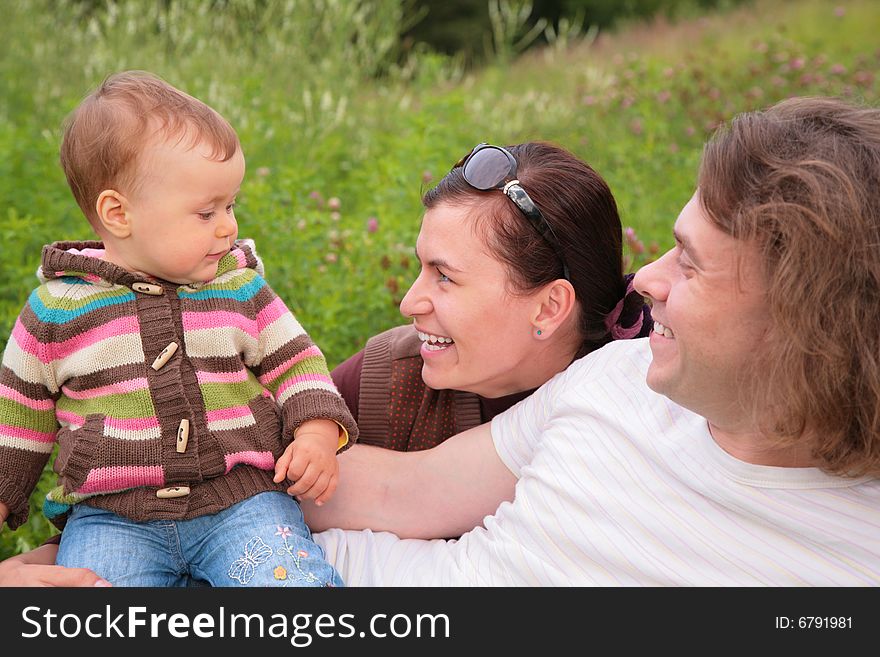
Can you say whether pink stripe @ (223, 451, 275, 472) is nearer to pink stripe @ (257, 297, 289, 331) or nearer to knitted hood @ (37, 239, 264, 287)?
pink stripe @ (257, 297, 289, 331)

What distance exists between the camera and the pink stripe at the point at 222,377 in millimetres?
2309

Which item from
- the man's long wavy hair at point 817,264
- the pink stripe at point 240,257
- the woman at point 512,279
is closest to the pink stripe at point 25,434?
the woman at point 512,279

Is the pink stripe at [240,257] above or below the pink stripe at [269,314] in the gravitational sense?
above

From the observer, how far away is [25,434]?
2279mm

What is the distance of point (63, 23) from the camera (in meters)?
7.88

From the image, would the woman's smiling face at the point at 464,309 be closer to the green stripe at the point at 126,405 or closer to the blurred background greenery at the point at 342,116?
the green stripe at the point at 126,405

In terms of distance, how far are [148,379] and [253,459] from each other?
0.31m

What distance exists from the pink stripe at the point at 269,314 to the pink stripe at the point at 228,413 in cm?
21

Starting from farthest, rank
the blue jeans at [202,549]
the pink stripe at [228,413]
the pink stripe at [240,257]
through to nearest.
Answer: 1. the pink stripe at [240,257]
2. the pink stripe at [228,413]
3. the blue jeans at [202,549]

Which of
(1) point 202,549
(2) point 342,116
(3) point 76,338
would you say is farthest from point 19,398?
(2) point 342,116

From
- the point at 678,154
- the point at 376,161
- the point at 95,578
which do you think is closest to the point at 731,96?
the point at 678,154

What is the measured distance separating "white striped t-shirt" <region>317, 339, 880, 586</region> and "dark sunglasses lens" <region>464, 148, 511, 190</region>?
50 centimetres

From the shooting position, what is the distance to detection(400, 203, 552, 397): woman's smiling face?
2488 millimetres

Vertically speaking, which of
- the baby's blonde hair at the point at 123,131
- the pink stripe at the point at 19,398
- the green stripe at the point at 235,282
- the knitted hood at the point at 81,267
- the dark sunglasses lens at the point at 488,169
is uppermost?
the baby's blonde hair at the point at 123,131
